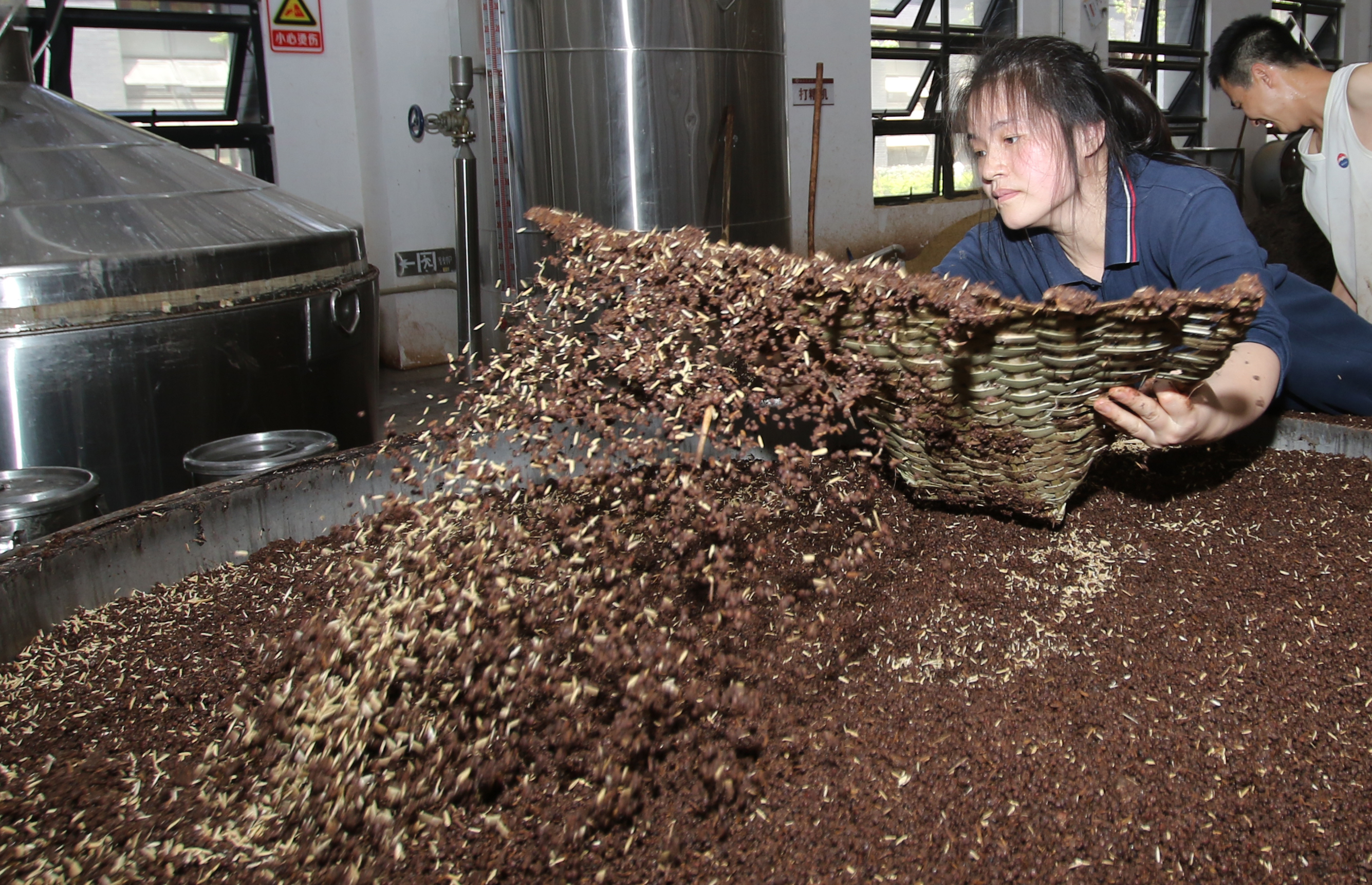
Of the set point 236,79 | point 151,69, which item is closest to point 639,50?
point 236,79

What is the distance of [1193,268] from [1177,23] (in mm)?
8804

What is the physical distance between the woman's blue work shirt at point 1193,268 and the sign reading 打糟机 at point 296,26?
4.15 metres

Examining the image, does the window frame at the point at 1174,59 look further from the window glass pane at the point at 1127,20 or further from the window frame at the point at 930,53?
the window frame at the point at 930,53

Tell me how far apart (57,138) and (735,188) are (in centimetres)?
193

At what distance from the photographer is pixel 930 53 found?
21.7 feet

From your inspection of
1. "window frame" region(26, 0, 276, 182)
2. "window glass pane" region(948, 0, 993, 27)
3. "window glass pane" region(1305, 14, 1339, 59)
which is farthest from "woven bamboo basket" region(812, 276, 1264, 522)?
"window glass pane" region(1305, 14, 1339, 59)

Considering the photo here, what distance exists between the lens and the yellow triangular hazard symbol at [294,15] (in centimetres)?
461

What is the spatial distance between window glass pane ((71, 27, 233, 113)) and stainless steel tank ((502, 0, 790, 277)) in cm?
228

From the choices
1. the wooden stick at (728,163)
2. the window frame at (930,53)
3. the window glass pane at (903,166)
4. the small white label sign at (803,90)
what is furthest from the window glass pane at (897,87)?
the wooden stick at (728,163)

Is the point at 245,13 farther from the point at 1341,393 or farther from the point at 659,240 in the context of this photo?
the point at 1341,393

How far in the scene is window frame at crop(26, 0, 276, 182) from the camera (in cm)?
422

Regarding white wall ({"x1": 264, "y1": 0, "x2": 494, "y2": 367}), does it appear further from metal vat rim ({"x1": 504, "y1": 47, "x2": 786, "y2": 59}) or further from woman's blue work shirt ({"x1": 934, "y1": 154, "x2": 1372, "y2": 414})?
woman's blue work shirt ({"x1": 934, "y1": 154, "x2": 1372, "y2": 414})

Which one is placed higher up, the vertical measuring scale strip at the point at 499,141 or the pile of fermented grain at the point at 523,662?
the vertical measuring scale strip at the point at 499,141

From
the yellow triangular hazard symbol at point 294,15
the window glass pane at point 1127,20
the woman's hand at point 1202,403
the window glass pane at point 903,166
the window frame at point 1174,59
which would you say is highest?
the window glass pane at point 1127,20
